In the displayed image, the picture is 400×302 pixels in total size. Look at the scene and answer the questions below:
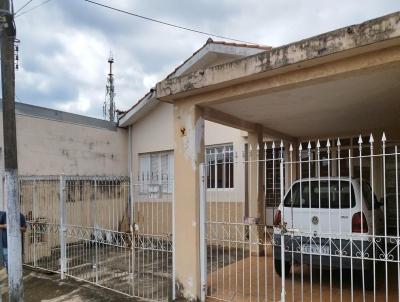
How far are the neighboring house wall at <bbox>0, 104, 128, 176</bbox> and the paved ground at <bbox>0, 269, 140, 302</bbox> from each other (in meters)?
3.40

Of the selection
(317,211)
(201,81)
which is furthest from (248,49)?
(317,211)

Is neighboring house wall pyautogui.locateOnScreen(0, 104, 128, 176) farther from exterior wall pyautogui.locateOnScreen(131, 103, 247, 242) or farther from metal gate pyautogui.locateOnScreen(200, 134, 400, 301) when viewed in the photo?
metal gate pyautogui.locateOnScreen(200, 134, 400, 301)

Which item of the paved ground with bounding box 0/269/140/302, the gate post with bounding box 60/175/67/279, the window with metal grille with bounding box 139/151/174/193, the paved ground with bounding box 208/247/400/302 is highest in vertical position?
the window with metal grille with bounding box 139/151/174/193

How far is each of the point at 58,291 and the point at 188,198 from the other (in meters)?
3.54

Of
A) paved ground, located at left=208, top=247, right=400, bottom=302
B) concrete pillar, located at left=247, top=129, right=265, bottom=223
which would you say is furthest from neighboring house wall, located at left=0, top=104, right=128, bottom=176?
paved ground, located at left=208, top=247, right=400, bottom=302

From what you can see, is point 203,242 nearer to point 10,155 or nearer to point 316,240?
point 316,240

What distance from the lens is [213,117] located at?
21.1 ft

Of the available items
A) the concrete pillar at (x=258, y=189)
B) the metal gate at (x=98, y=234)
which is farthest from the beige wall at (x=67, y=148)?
the concrete pillar at (x=258, y=189)

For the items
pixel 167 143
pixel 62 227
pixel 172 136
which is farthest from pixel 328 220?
pixel 167 143

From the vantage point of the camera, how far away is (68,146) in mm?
12055

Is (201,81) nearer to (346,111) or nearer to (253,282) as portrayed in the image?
(346,111)

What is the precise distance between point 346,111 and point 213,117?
2.45m

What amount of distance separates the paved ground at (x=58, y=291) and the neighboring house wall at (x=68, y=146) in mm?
3395

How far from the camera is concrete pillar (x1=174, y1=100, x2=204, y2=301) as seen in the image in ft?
18.9
